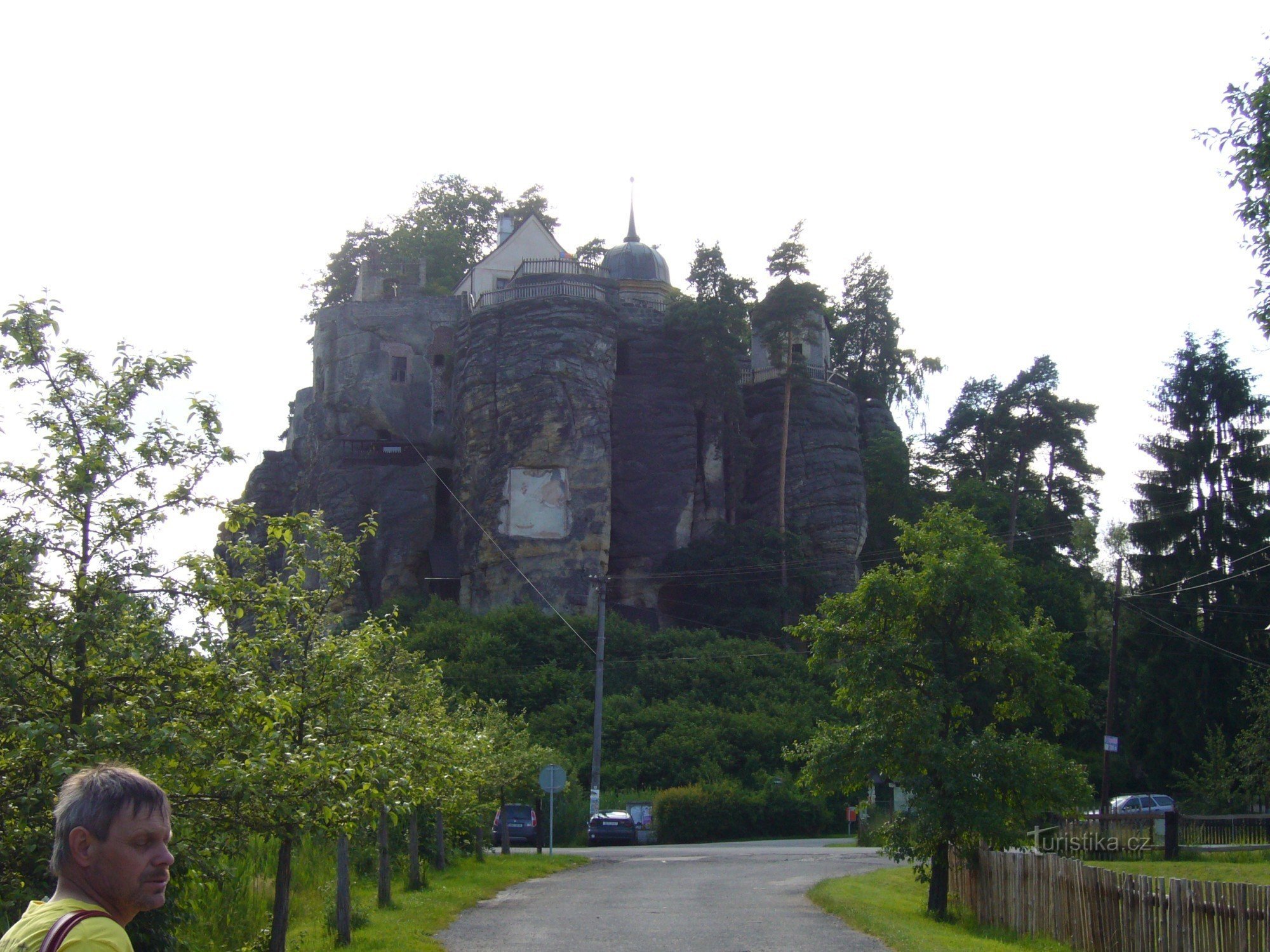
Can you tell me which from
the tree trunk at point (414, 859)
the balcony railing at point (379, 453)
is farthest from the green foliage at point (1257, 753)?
the balcony railing at point (379, 453)

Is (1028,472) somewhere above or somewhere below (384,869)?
above

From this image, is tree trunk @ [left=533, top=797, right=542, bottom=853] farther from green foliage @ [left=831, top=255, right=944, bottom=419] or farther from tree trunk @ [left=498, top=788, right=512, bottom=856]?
green foliage @ [left=831, top=255, right=944, bottom=419]

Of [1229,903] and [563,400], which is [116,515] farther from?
[563,400]

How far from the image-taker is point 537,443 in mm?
55156

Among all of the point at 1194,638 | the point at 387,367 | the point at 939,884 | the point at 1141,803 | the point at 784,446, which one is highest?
the point at 387,367

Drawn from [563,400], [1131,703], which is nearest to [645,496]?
[563,400]

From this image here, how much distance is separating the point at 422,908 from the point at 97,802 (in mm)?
16180

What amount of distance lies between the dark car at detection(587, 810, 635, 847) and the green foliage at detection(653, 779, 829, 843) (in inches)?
75.5

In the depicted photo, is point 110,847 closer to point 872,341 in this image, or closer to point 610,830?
point 610,830

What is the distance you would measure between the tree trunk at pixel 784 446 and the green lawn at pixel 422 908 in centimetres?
2935

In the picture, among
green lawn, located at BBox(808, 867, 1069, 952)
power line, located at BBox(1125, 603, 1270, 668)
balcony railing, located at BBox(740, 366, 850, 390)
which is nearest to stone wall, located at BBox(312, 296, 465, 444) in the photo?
balcony railing, located at BBox(740, 366, 850, 390)

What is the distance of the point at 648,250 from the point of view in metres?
70.5

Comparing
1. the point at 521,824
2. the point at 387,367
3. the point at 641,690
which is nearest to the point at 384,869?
the point at 521,824

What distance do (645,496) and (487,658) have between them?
13.5 meters
